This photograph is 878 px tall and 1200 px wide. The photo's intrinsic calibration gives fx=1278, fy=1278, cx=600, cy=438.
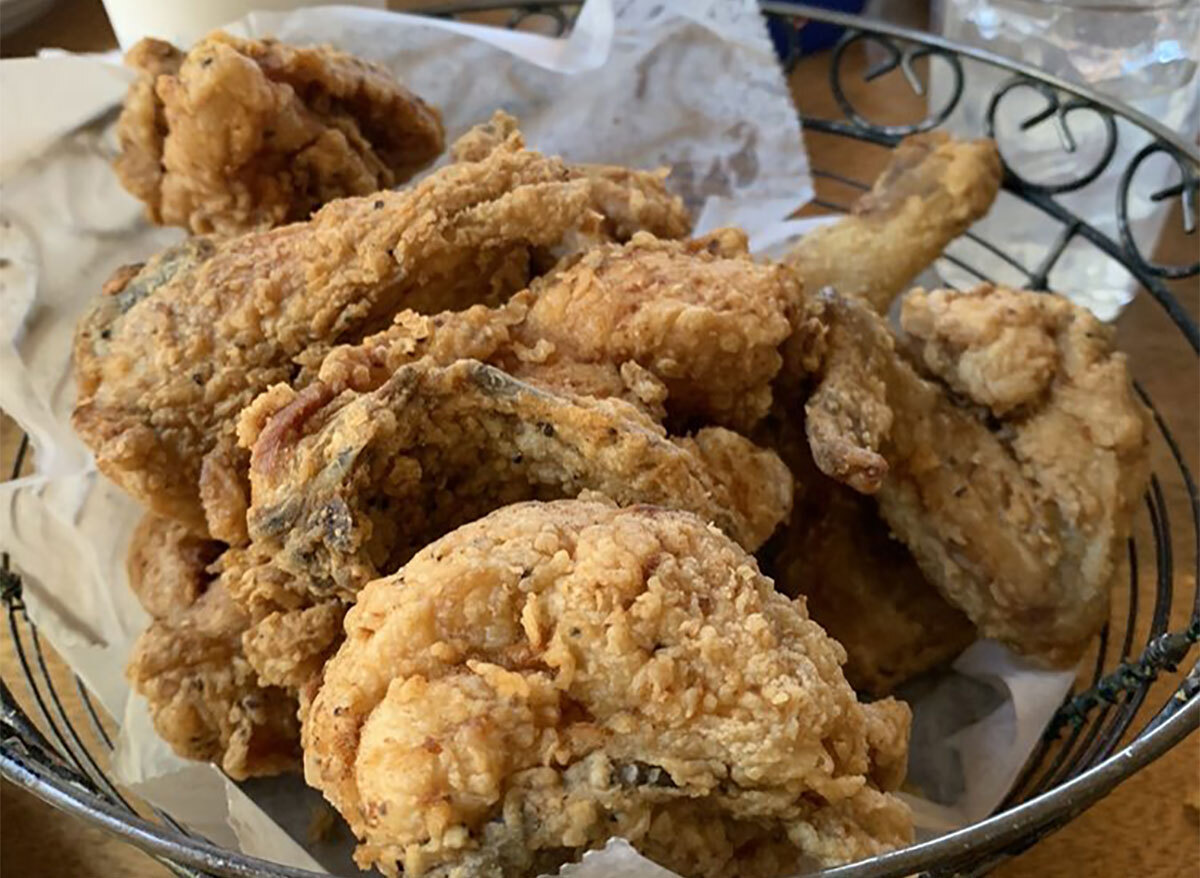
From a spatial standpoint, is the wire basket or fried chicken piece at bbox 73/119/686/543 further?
fried chicken piece at bbox 73/119/686/543

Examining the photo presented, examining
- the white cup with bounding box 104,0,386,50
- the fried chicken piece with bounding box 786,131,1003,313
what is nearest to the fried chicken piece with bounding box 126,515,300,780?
the fried chicken piece with bounding box 786,131,1003,313

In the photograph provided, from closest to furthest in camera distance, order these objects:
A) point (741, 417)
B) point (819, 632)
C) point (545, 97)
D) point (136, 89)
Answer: point (819, 632) → point (741, 417) → point (136, 89) → point (545, 97)

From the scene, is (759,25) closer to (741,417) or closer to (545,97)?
(545,97)

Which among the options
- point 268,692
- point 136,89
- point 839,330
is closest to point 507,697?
point 268,692

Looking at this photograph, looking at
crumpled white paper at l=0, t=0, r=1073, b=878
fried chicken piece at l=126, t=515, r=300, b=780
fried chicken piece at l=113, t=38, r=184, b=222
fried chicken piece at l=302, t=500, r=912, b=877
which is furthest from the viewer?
fried chicken piece at l=113, t=38, r=184, b=222

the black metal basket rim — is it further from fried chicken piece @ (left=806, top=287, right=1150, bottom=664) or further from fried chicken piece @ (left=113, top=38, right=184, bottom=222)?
fried chicken piece @ (left=113, top=38, right=184, bottom=222)

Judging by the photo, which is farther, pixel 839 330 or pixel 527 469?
pixel 839 330

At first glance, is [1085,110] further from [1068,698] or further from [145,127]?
[145,127]

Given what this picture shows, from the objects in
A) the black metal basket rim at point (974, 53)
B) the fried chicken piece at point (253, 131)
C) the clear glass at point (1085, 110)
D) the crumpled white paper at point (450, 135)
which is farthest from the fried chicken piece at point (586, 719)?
the clear glass at point (1085, 110)
